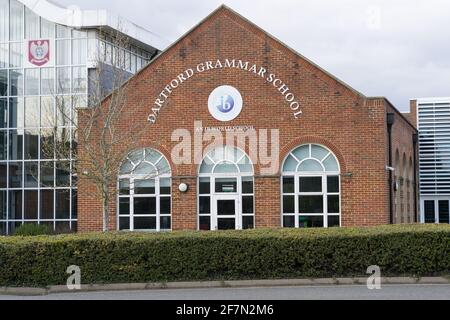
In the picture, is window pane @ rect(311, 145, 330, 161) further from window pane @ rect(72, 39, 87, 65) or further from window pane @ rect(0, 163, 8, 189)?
window pane @ rect(0, 163, 8, 189)

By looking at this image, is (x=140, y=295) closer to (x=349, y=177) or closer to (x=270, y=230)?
(x=270, y=230)

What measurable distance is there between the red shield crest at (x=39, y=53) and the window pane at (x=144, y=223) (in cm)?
1399

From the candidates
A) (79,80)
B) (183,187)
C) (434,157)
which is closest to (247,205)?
(183,187)

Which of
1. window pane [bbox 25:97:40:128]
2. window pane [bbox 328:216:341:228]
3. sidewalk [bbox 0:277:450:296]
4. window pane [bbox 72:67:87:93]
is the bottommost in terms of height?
sidewalk [bbox 0:277:450:296]

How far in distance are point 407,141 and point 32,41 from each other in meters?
19.1

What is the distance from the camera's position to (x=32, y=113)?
120 feet

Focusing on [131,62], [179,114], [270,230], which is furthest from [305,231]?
[131,62]

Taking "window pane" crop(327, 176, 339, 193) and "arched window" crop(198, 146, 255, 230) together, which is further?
"arched window" crop(198, 146, 255, 230)

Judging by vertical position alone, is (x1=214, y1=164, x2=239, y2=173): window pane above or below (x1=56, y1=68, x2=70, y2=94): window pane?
below

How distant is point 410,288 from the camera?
A: 14.9m

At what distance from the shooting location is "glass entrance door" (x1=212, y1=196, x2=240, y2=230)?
25391 millimetres

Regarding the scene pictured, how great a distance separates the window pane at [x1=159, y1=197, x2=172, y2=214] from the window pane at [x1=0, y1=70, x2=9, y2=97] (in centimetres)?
1497

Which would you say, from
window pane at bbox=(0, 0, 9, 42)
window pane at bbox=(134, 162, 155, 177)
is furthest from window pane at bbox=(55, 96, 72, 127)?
window pane at bbox=(0, 0, 9, 42)

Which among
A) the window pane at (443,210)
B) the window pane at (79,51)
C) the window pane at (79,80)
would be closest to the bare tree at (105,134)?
the window pane at (79,80)
